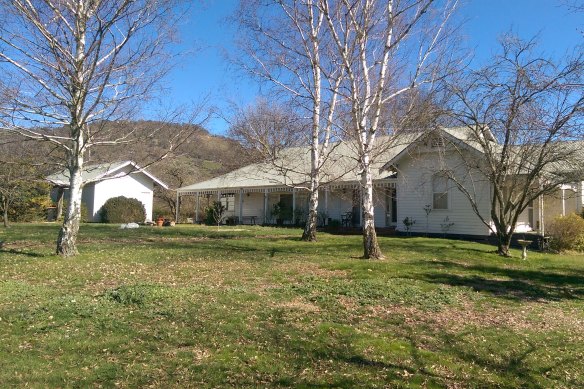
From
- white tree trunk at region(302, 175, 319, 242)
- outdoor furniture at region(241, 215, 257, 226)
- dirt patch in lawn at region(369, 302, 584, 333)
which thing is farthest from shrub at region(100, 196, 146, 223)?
dirt patch in lawn at region(369, 302, 584, 333)

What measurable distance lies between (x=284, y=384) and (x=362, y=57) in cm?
935

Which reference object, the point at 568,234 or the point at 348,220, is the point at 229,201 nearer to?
the point at 348,220

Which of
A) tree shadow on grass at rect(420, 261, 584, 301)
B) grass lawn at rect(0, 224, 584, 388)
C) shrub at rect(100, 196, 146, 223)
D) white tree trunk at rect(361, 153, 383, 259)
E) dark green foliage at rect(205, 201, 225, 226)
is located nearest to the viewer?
grass lawn at rect(0, 224, 584, 388)

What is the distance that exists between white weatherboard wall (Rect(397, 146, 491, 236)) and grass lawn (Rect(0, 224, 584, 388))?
8216 millimetres

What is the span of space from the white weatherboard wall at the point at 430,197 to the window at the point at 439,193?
0.56 feet

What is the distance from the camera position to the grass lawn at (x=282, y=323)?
15.8 ft

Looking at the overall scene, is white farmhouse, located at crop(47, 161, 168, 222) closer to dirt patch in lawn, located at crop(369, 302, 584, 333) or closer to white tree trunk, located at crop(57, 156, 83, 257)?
white tree trunk, located at crop(57, 156, 83, 257)

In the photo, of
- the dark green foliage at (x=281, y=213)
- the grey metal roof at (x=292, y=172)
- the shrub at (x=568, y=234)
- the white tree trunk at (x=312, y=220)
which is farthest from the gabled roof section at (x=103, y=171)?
the shrub at (x=568, y=234)

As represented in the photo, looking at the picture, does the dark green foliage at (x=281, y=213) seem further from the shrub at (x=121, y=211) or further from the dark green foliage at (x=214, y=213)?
the shrub at (x=121, y=211)

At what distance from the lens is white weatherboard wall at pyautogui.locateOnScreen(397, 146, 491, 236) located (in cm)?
2008

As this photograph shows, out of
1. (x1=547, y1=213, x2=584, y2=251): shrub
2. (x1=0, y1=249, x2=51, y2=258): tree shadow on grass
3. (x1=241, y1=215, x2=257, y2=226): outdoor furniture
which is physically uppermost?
(x1=241, y1=215, x2=257, y2=226): outdoor furniture

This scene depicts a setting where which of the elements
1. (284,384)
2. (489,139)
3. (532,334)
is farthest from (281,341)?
(489,139)

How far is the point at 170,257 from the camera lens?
12.1 meters

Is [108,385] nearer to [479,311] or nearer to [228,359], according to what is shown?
[228,359]
